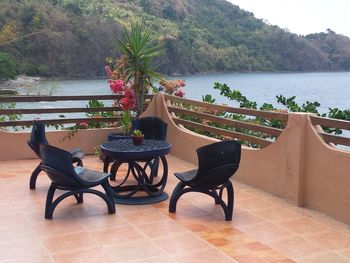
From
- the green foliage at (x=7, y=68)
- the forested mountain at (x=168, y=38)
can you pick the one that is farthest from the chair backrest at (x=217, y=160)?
the green foliage at (x=7, y=68)

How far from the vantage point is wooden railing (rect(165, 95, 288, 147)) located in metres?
5.73

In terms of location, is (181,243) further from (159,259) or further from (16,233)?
(16,233)

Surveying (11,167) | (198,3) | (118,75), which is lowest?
(11,167)

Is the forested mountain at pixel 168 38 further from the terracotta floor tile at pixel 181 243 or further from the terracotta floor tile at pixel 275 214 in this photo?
the terracotta floor tile at pixel 181 243

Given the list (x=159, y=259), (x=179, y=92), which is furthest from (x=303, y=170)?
(x=179, y=92)

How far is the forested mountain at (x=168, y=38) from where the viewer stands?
11.9 meters

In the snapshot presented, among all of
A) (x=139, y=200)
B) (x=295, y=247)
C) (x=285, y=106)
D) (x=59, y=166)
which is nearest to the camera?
(x=295, y=247)

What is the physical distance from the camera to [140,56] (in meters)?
7.84

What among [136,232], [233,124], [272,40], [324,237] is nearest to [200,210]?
[136,232]

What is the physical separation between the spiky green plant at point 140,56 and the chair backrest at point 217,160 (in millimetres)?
3558

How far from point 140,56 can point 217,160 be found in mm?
3706

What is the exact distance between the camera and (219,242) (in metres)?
4.02

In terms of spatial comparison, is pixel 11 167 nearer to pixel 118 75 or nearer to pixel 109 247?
pixel 118 75

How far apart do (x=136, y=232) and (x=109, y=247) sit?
43 cm
